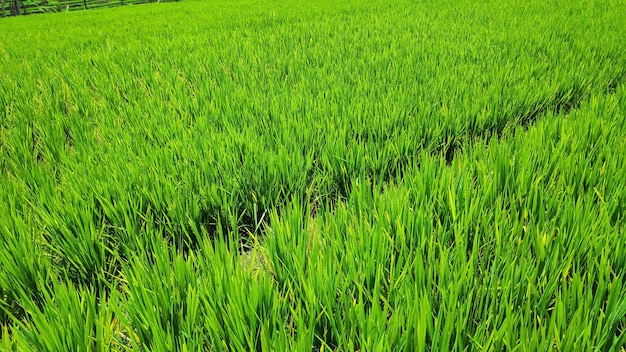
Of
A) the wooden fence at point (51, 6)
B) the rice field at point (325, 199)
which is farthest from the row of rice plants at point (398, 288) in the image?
the wooden fence at point (51, 6)

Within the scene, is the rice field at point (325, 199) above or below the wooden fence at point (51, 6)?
below

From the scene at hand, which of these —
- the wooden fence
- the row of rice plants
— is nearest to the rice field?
the row of rice plants

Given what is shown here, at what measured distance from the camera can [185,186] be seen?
1072 millimetres

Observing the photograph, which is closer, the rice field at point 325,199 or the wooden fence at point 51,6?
the rice field at point 325,199

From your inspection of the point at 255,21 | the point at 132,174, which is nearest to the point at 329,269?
the point at 132,174

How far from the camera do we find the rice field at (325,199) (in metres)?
0.58

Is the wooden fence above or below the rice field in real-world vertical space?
above

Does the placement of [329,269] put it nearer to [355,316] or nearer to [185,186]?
[355,316]

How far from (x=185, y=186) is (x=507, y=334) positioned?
34.6 inches

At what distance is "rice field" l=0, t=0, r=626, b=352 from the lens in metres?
0.58

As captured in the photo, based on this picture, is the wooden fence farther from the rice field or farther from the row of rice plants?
the row of rice plants

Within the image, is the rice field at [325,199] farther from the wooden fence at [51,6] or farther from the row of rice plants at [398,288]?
the wooden fence at [51,6]

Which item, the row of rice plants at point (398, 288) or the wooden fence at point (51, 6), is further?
the wooden fence at point (51, 6)

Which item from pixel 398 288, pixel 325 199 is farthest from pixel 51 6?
pixel 398 288
